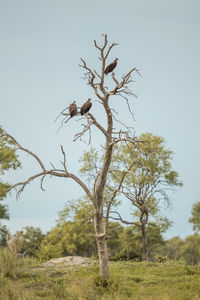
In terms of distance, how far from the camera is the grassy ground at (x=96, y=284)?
8008 mm

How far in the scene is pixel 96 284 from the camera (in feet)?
30.6

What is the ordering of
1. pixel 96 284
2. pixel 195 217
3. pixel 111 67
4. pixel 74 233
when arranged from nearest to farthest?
pixel 96 284 < pixel 111 67 < pixel 74 233 < pixel 195 217

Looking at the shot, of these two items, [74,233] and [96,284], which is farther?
[74,233]

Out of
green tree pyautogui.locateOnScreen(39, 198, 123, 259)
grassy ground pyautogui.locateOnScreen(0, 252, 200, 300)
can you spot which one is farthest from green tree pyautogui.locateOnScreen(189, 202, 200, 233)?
grassy ground pyautogui.locateOnScreen(0, 252, 200, 300)

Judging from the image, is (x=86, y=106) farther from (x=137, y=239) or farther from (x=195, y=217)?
(x=195, y=217)

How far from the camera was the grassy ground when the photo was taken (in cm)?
801

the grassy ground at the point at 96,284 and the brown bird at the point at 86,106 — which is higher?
the brown bird at the point at 86,106

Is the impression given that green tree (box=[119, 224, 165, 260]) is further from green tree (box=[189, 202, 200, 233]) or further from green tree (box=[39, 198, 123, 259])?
green tree (box=[189, 202, 200, 233])

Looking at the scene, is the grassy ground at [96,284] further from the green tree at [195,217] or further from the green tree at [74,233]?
the green tree at [195,217]

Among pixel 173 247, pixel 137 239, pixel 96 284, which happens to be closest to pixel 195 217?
pixel 137 239

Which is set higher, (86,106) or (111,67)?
(111,67)

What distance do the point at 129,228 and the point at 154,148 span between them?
56.0 ft

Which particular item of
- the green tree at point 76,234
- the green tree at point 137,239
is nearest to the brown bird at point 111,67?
the green tree at point 76,234

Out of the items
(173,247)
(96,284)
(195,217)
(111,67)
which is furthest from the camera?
(173,247)
